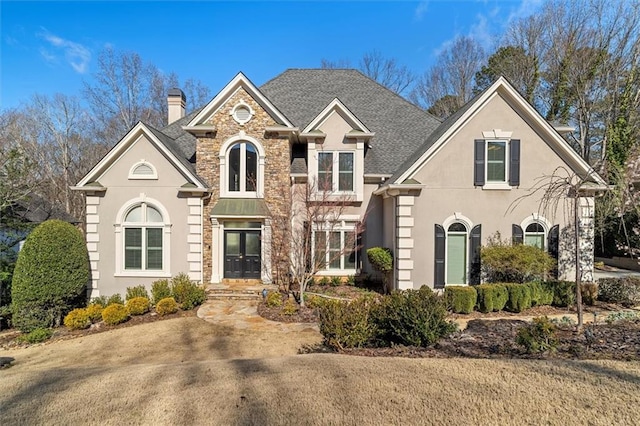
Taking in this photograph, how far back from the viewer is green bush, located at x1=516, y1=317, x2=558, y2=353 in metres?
6.22

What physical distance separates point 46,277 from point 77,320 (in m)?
1.85

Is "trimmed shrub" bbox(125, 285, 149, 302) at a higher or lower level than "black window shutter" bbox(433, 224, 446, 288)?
lower

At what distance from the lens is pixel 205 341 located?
29.1 feet

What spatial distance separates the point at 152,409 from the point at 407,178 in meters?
10.4

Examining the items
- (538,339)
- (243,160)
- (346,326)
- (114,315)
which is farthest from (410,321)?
(243,160)

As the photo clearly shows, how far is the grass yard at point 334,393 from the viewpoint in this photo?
398cm

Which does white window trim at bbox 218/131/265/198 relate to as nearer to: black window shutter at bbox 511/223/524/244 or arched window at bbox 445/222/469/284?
arched window at bbox 445/222/469/284

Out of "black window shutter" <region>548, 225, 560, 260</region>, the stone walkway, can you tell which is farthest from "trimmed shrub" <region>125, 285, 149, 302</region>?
"black window shutter" <region>548, 225, 560, 260</region>

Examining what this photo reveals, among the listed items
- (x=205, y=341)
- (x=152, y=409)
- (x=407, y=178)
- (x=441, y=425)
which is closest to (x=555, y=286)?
(x=407, y=178)

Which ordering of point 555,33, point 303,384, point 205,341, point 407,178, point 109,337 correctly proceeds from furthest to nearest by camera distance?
point 555,33 < point 407,178 < point 109,337 < point 205,341 < point 303,384

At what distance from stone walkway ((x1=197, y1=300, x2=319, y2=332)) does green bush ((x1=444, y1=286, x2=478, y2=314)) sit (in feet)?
15.3

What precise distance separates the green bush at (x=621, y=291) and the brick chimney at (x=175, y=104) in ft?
70.2

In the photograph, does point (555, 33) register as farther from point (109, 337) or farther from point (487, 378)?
point (109, 337)

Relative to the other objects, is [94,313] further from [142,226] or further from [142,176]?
[142,176]
